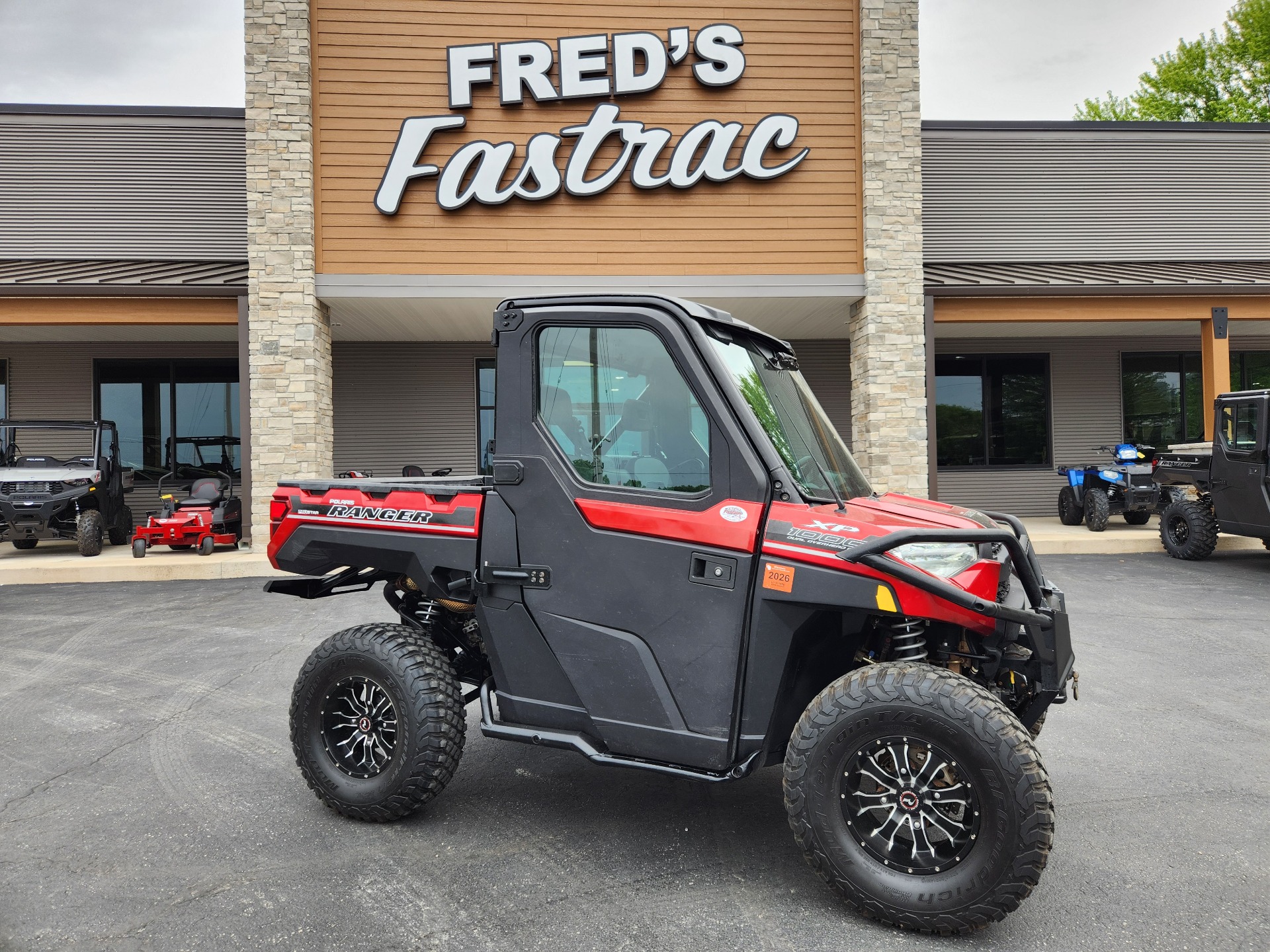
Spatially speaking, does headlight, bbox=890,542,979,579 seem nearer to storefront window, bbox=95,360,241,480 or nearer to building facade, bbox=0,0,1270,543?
building facade, bbox=0,0,1270,543

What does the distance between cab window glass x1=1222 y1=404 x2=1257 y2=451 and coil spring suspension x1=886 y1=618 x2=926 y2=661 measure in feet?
32.5

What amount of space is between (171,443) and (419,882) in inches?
583

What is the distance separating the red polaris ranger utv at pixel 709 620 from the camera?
9.12 feet

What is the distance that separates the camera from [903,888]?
9.04ft

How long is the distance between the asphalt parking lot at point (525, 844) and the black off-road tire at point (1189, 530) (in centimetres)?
627

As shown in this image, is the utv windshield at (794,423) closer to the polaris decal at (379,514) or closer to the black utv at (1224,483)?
the polaris decal at (379,514)

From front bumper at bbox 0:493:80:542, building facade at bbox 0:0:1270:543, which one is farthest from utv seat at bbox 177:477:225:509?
front bumper at bbox 0:493:80:542

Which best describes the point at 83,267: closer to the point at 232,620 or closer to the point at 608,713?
the point at 232,620

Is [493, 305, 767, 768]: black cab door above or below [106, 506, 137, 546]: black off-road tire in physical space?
above

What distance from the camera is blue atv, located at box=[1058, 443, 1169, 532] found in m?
13.6

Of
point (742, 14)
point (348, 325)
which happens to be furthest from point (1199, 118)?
point (348, 325)

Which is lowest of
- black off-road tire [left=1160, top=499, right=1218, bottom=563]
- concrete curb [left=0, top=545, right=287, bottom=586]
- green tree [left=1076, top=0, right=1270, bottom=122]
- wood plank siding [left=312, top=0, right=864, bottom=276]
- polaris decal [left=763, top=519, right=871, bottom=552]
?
concrete curb [left=0, top=545, right=287, bottom=586]

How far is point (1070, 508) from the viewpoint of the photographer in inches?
584

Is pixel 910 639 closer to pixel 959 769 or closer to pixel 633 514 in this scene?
pixel 959 769
